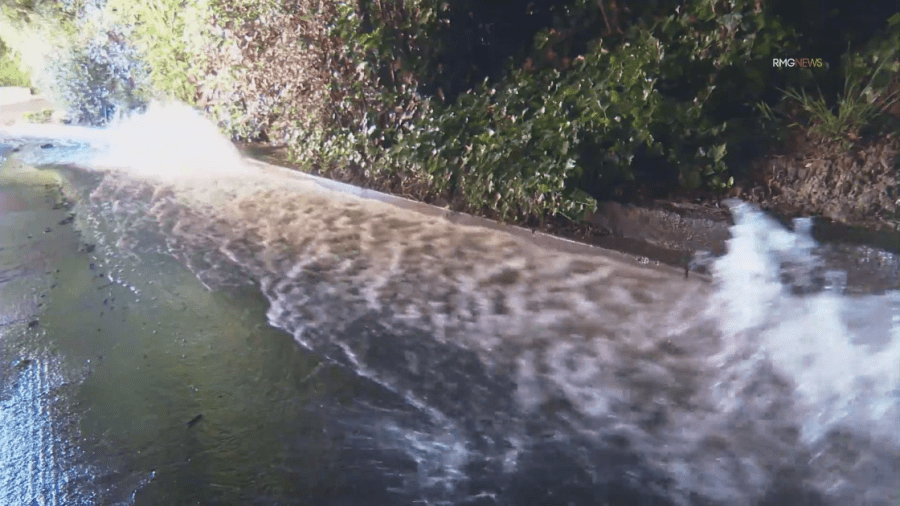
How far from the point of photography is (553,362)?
421 cm

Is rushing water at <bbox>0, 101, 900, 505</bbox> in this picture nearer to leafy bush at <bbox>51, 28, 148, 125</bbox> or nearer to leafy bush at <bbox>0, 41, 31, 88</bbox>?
leafy bush at <bbox>51, 28, 148, 125</bbox>

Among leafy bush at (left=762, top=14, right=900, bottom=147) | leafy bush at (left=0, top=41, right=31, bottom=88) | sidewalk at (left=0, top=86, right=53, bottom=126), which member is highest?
leafy bush at (left=762, top=14, right=900, bottom=147)

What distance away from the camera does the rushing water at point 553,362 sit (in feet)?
10.5

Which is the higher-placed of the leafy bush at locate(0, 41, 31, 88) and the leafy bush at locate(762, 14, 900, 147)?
the leafy bush at locate(762, 14, 900, 147)

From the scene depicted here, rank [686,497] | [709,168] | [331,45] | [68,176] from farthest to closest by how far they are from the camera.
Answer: [68,176] < [331,45] < [709,168] < [686,497]

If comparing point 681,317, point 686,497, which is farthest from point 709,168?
point 686,497

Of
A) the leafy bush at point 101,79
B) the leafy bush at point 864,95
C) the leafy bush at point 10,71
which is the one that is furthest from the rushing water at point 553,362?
the leafy bush at point 10,71

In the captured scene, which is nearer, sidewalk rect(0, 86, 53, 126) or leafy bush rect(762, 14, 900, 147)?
leafy bush rect(762, 14, 900, 147)

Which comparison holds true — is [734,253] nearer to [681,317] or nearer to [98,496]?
[681,317]

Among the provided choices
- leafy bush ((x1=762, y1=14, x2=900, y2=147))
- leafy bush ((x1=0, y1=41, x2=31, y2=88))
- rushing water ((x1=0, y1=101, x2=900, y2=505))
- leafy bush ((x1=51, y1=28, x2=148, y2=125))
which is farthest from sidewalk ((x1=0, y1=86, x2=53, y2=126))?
leafy bush ((x1=762, y1=14, x2=900, y2=147))

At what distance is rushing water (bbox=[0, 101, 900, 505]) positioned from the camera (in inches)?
125

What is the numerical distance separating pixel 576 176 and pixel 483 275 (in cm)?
113

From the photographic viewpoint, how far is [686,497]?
3012mm

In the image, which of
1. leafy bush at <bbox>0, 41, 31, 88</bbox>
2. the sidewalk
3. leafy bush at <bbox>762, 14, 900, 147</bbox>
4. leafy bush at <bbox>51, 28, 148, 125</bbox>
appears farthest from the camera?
the sidewalk
